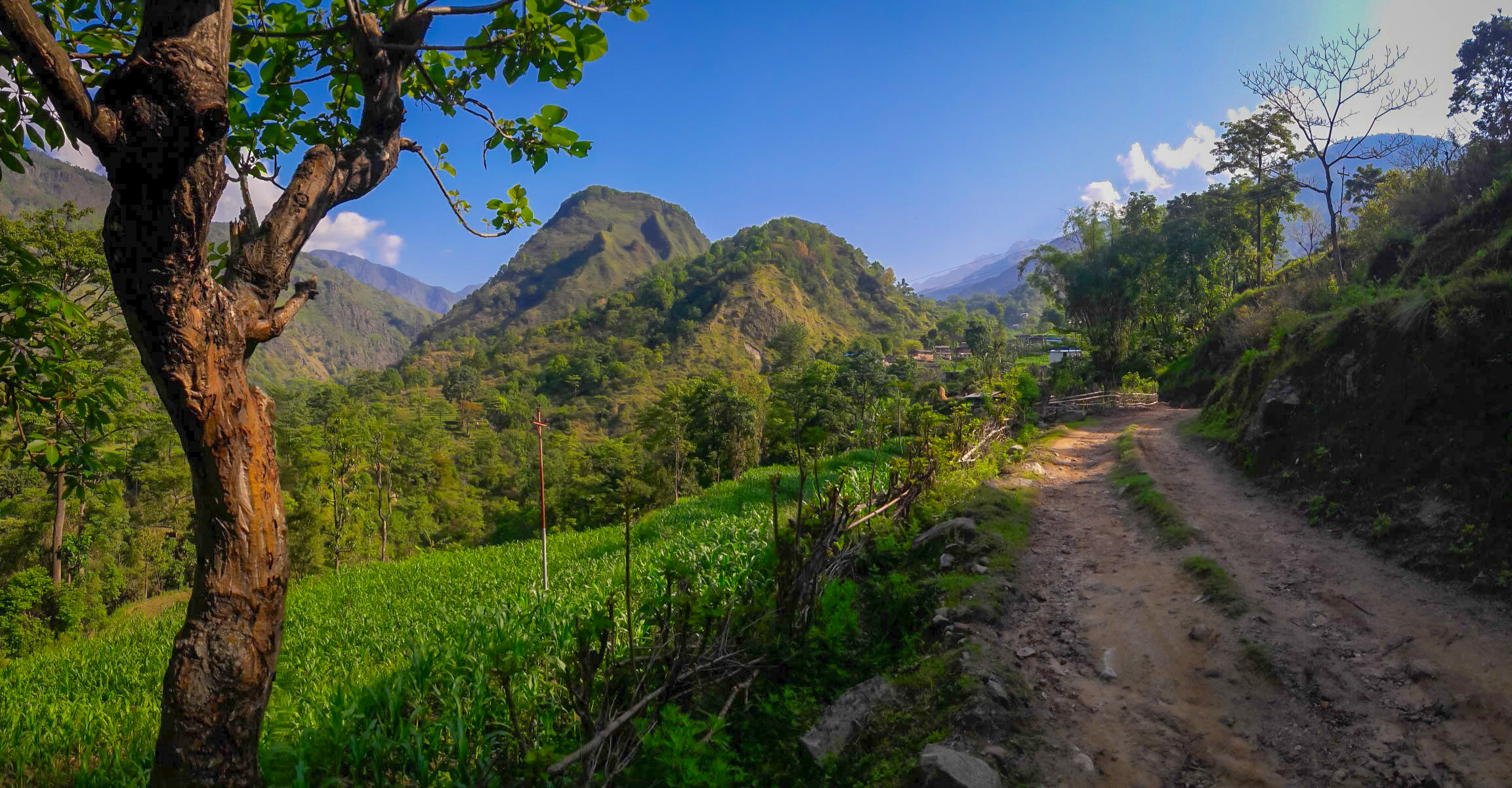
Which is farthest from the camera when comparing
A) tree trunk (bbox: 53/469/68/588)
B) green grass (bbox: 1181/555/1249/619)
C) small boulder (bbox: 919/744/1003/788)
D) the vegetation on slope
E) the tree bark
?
tree trunk (bbox: 53/469/68/588)

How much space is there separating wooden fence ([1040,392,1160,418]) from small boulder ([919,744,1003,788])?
20.9 meters

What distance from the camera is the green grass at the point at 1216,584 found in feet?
15.9

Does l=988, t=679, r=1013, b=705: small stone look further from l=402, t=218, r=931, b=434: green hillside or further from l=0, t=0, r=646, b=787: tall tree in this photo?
l=402, t=218, r=931, b=434: green hillside

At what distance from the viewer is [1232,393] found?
494 inches

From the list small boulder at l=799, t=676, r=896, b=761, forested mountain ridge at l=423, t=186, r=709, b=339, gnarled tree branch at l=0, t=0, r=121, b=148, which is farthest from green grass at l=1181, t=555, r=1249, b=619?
forested mountain ridge at l=423, t=186, r=709, b=339

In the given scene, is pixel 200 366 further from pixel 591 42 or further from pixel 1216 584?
pixel 1216 584

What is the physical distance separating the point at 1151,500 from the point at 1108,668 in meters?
4.48

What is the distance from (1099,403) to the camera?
2184 centimetres

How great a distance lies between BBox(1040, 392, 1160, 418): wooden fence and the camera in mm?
21406

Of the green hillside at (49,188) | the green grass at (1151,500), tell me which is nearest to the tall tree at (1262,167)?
the green grass at (1151,500)

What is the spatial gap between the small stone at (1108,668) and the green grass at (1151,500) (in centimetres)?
257

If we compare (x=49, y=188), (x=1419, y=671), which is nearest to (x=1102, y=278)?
(x=1419, y=671)

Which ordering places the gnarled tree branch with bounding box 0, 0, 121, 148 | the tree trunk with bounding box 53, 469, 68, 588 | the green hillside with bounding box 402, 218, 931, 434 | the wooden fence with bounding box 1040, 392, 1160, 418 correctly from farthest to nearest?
the green hillside with bounding box 402, 218, 931, 434
the wooden fence with bounding box 1040, 392, 1160, 418
the tree trunk with bounding box 53, 469, 68, 588
the gnarled tree branch with bounding box 0, 0, 121, 148

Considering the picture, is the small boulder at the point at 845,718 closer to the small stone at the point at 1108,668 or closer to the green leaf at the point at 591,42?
the small stone at the point at 1108,668
